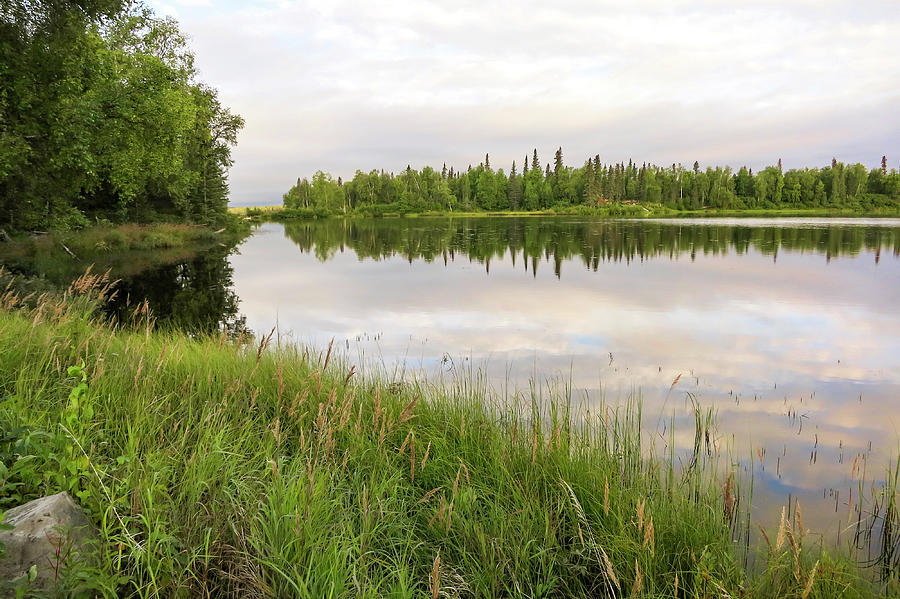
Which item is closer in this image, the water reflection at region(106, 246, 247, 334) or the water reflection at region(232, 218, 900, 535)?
the water reflection at region(232, 218, 900, 535)

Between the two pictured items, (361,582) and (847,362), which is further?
(847,362)

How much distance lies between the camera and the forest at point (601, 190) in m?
131

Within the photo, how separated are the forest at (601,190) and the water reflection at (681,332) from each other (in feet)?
352

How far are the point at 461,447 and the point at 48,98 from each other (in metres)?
19.1

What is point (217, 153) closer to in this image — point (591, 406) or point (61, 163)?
point (61, 163)

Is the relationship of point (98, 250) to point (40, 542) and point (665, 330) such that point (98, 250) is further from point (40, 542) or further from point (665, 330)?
point (40, 542)

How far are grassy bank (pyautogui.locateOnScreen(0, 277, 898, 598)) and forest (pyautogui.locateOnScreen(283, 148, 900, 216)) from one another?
130m

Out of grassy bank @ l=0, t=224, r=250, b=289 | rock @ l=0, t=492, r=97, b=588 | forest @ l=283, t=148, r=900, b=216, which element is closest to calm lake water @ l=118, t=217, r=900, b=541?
grassy bank @ l=0, t=224, r=250, b=289

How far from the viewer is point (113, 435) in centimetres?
425

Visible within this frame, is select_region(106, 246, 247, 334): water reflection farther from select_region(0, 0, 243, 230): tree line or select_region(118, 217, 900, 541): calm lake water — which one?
select_region(0, 0, 243, 230): tree line

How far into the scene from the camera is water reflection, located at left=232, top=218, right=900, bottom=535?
7.20 meters

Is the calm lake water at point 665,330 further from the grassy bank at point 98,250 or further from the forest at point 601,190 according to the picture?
the forest at point 601,190

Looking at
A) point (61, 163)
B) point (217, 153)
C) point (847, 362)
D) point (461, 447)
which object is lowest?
point (847, 362)

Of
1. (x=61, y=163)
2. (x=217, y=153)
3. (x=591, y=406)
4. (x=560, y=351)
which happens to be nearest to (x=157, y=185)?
(x=217, y=153)
